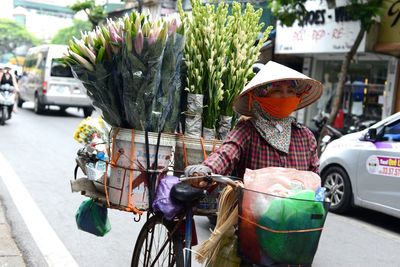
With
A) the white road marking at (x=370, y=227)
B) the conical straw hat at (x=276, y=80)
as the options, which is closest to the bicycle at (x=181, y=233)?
the conical straw hat at (x=276, y=80)

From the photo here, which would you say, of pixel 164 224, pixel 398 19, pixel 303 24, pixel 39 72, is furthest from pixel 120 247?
pixel 39 72

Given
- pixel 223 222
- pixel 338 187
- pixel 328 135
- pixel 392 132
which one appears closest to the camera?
pixel 223 222

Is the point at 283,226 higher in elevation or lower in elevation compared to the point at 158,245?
higher

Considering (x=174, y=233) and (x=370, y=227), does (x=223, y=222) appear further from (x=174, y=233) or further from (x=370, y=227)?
(x=370, y=227)

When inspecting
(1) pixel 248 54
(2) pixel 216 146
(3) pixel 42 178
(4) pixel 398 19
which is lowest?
(3) pixel 42 178

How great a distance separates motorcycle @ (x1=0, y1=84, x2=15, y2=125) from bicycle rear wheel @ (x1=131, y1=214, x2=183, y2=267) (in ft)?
42.5

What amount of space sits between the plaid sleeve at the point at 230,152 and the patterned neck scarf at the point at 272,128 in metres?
0.07

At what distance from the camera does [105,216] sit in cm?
363

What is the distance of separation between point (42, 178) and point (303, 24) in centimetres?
1011

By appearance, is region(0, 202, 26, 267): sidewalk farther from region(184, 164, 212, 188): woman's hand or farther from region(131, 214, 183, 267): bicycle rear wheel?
region(184, 164, 212, 188): woman's hand

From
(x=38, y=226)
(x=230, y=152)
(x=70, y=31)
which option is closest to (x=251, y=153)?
(x=230, y=152)

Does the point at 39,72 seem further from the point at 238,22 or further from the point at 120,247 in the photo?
the point at 238,22

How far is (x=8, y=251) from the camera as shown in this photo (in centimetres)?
475

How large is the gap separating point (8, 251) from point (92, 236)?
987 millimetres
